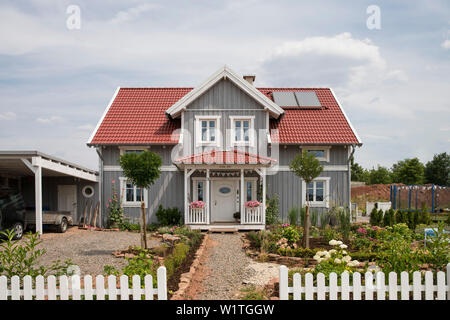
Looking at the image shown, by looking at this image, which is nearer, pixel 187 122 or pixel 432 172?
pixel 187 122

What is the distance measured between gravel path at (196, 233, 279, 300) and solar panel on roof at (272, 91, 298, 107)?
33.9 ft

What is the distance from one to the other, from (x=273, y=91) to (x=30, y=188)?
1345 cm

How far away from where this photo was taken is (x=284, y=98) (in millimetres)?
21766

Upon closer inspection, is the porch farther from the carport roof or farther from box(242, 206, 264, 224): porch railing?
the carport roof

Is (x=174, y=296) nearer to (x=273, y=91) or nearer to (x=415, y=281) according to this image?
(x=415, y=281)

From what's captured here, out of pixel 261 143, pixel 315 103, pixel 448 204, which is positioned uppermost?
pixel 315 103

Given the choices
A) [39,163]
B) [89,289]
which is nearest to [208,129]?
[39,163]

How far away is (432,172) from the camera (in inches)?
1965

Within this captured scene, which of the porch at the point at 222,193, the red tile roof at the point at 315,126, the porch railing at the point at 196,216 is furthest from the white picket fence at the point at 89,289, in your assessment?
the red tile roof at the point at 315,126

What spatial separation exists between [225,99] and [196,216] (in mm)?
5668

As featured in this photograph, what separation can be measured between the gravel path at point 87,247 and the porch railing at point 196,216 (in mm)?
2809

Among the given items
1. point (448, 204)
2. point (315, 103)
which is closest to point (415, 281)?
point (315, 103)

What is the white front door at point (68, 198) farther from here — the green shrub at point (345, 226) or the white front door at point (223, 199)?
the green shrub at point (345, 226)

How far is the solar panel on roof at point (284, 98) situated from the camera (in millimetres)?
21188
